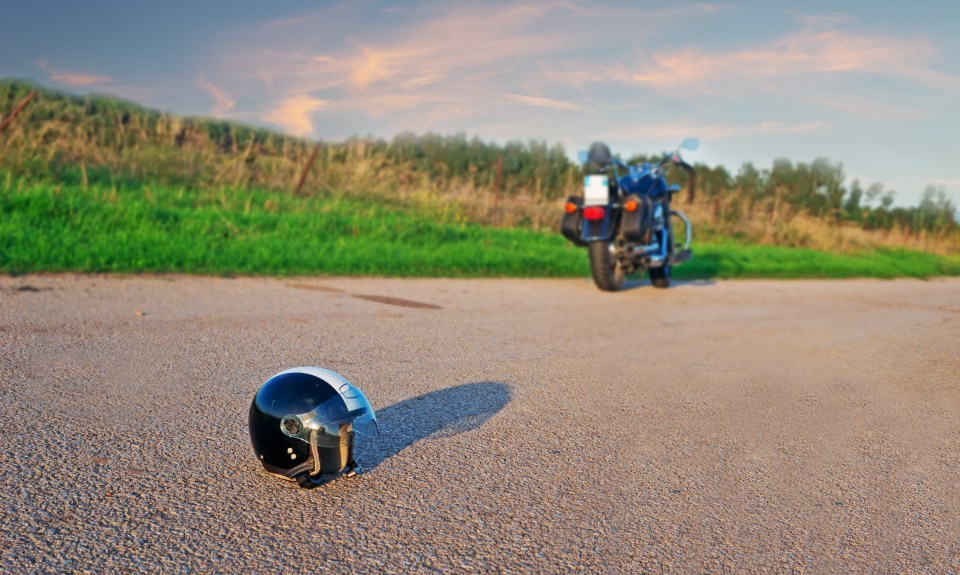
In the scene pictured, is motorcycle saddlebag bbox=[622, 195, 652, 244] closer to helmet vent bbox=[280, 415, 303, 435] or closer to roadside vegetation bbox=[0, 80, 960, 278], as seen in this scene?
roadside vegetation bbox=[0, 80, 960, 278]

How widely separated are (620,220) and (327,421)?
783cm

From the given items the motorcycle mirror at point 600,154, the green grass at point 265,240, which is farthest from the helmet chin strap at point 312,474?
the motorcycle mirror at point 600,154

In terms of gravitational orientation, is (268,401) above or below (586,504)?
above

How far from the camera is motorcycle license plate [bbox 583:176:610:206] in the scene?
33.5ft

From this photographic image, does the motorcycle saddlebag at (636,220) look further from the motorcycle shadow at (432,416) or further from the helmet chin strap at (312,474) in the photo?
the helmet chin strap at (312,474)

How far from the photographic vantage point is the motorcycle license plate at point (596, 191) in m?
10.2

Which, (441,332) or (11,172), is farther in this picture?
(11,172)

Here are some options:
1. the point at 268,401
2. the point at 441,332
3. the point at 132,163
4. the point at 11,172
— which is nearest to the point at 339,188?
the point at 132,163

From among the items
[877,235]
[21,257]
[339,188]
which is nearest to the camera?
[21,257]

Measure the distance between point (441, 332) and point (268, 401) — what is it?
3.35m

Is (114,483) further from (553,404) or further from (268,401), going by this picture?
(553,404)

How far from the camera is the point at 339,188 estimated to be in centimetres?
1734

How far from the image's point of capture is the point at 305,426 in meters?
3.10

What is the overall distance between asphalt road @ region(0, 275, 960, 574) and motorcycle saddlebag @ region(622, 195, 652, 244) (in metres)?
2.95
